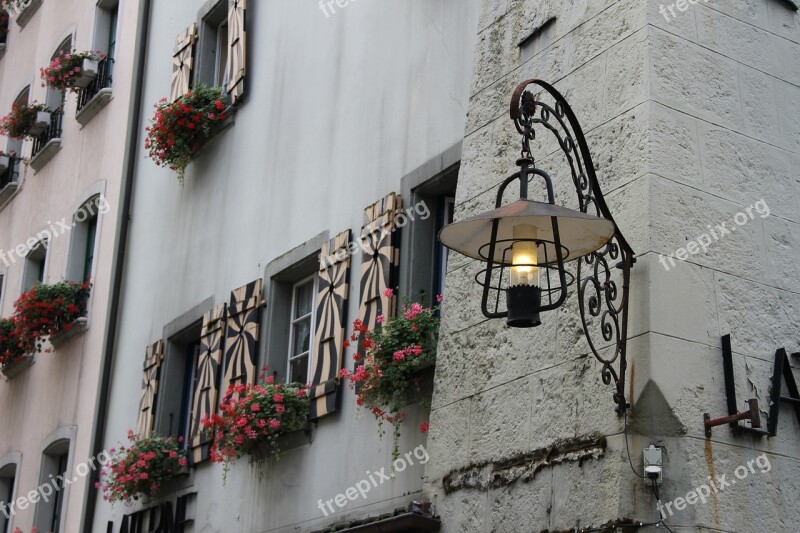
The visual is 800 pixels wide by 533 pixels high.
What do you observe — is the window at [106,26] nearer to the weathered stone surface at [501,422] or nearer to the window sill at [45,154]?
the window sill at [45,154]

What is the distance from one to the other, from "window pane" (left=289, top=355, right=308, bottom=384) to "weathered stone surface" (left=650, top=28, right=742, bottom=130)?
422 cm

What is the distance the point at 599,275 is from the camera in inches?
254

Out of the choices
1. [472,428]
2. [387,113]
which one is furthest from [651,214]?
[387,113]

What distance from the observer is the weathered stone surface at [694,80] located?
666cm

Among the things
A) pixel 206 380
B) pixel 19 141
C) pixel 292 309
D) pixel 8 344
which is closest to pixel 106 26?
pixel 19 141

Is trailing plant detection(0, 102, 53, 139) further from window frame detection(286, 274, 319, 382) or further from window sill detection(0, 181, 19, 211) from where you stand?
window frame detection(286, 274, 319, 382)

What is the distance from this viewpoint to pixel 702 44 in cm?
693

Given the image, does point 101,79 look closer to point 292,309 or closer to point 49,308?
point 49,308

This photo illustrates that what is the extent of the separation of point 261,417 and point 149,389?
3.05 meters

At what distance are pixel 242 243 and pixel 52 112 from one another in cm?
665

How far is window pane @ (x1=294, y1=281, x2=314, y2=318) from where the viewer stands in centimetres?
1028
